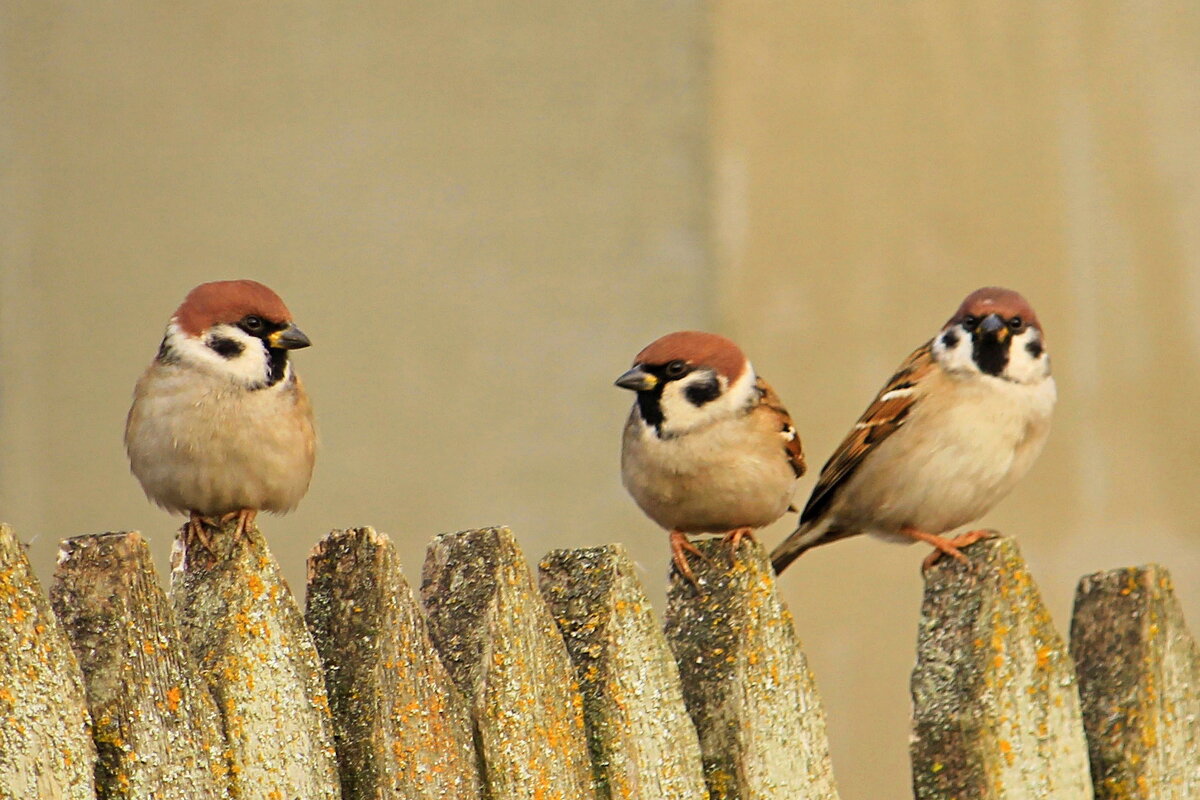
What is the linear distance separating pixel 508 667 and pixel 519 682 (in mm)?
19

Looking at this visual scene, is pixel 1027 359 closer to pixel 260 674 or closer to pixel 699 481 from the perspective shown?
pixel 699 481

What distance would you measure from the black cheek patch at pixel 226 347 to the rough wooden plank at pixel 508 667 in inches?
29.1

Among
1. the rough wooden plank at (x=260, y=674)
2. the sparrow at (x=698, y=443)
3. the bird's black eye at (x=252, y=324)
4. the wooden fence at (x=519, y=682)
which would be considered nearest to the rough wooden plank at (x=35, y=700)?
the wooden fence at (x=519, y=682)

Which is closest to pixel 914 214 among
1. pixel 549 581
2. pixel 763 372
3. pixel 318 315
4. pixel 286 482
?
pixel 763 372

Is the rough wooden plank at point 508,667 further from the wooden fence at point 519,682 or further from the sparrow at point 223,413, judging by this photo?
the sparrow at point 223,413

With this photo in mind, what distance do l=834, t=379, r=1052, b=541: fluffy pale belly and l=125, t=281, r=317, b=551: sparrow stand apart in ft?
3.51

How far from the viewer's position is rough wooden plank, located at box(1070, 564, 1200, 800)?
197 centimetres

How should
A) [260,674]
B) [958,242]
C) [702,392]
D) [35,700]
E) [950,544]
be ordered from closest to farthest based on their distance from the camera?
[35,700] → [260,674] → [950,544] → [702,392] → [958,242]

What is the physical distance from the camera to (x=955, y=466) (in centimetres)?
298

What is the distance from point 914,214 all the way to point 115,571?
3.68 m

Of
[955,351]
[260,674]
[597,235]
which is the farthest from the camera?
[597,235]

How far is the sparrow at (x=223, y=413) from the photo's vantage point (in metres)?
2.34

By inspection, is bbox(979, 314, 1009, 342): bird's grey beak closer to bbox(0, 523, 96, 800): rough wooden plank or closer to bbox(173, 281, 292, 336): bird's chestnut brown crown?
bbox(173, 281, 292, 336): bird's chestnut brown crown

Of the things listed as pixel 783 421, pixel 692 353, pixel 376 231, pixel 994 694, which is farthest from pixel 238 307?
A: pixel 376 231
